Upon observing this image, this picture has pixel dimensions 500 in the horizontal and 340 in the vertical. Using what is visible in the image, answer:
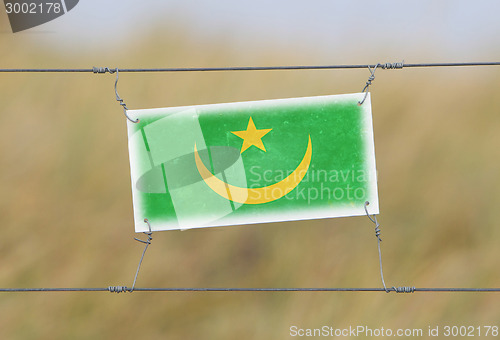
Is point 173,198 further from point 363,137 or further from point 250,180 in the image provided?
point 363,137

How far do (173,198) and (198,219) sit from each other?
0.22ft

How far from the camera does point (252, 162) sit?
106cm

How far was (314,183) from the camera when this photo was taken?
1.06m

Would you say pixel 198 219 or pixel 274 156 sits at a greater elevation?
pixel 274 156

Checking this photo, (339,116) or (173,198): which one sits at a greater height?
(339,116)

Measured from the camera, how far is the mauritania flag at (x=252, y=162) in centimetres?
106

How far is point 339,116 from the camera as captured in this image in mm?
1065

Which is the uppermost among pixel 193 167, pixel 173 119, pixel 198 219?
pixel 173 119

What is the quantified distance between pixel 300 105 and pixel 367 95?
135 millimetres

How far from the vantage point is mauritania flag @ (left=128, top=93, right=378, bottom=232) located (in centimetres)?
106

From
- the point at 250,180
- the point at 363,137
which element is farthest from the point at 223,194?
the point at 363,137

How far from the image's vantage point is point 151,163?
1072 millimetres

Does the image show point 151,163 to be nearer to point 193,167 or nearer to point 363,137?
point 193,167

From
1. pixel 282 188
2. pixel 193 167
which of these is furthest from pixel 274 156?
pixel 193 167
